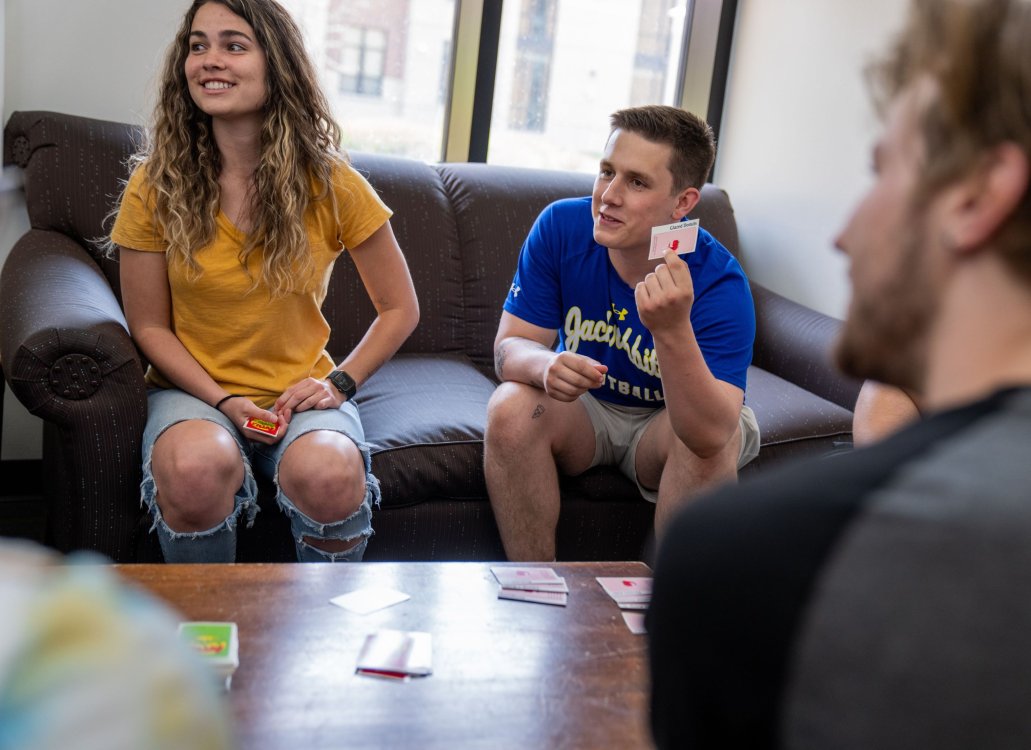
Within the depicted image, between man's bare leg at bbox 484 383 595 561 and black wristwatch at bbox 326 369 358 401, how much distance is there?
0.27 meters

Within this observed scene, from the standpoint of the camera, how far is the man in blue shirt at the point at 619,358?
6.56ft

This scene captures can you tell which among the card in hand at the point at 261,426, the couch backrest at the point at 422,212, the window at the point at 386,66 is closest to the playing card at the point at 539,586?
the card in hand at the point at 261,426

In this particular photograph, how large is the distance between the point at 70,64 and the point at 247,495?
1.43 meters

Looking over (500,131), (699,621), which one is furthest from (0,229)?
(699,621)

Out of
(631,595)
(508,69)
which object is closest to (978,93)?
(631,595)

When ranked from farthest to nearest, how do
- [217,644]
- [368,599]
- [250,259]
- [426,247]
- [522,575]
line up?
[426,247], [250,259], [522,575], [368,599], [217,644]

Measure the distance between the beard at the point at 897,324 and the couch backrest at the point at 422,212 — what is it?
6.65 ft

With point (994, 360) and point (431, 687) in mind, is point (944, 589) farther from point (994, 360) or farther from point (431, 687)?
point (431, 687)

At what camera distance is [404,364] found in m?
2.64

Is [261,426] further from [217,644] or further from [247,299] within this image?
[217,644]

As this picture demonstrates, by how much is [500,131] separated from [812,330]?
1213mm

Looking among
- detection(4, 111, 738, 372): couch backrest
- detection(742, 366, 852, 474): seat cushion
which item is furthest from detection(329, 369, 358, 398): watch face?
detection(742, 366, 852, 474): seat cushion

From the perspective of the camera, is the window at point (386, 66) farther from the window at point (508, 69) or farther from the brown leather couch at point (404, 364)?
the brown leather couch at point (404, 364)

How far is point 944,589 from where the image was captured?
50 centimetres
